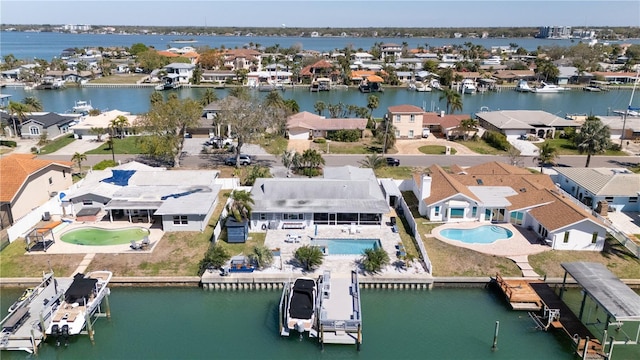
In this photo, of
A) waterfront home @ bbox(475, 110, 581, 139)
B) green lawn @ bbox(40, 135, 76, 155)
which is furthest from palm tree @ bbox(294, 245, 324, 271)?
waterfront home @ bbox(475, 110, 581, 139)

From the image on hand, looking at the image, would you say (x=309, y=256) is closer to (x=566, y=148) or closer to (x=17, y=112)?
(x=566, y=148)

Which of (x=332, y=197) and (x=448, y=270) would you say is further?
(x=332, y=197)

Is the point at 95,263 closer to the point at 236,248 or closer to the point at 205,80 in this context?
the point at 236,248

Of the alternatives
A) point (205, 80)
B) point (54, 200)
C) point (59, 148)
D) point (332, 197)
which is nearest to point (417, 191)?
point (332, 197)

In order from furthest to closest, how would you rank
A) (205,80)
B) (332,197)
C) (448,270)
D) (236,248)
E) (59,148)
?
(205,80), (59,148), (332,197), (236,248), (448,270)

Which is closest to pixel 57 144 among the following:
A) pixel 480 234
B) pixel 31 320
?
pixel 31 320

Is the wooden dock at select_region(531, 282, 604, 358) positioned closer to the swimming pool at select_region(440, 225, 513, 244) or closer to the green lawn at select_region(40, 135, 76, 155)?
the swimming pool at select_region(440, 225, 513, 244)

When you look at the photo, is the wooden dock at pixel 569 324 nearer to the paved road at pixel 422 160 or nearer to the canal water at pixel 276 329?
the canal water at pixel 276 329
